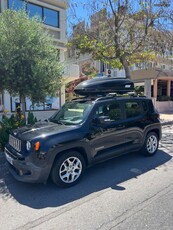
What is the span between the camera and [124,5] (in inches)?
462

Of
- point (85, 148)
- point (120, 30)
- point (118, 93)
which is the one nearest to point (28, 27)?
point (118, 93)

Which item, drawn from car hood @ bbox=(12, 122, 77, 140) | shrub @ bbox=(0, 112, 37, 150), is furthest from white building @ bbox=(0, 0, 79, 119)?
car hood @ bbox=(12, 122, 77, 140)

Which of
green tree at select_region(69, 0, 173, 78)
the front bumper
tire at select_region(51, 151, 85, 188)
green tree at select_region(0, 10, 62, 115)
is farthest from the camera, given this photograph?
green tree at select_region(69, 0, 173, 78)

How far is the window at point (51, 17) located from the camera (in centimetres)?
1365

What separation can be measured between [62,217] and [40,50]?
5.21 m

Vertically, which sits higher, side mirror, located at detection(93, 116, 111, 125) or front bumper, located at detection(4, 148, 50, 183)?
side mirror, located at detection(93, 116, 111, 125)

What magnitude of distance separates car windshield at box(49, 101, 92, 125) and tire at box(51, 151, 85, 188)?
2.56 feet

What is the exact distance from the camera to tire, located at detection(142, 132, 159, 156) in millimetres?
5947

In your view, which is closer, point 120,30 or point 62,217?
point 62,217

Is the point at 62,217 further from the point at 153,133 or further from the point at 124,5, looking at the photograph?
the point at 124,5

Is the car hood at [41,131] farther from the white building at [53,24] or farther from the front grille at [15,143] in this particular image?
the white building at [53,24]

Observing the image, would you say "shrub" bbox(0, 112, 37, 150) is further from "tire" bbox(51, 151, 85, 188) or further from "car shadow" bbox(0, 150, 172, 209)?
"tire" bbox(51, 151, 85, 188)

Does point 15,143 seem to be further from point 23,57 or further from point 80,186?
point 23,57

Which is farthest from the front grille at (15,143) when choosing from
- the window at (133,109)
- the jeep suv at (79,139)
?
the window at (133,109)
